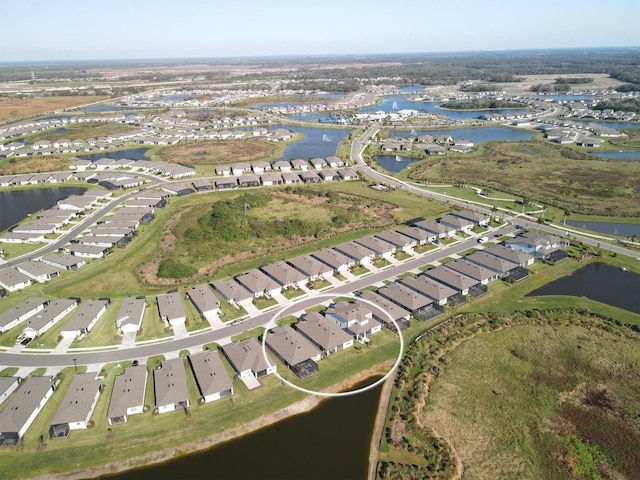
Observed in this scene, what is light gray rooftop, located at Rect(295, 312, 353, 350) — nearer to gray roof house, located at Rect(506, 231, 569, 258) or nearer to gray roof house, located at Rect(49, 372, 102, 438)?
gray roof house, located at Rect(49, 372, 102, 438)

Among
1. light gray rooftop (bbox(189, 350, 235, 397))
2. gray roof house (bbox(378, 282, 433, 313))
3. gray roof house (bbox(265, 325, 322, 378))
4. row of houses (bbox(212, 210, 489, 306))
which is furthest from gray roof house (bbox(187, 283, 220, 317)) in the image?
gray roof house (bbox(378, 282, 433, 313))

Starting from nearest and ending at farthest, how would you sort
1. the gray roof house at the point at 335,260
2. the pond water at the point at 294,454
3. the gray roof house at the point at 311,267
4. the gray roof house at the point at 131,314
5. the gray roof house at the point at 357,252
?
the pond water at the point at 294,454 < the gray roof house at the point at 131,314 < the gray roof house at the point at 311,267 < the gray roof house at the point at 335,260 < the gray roof house at the point at 357,252

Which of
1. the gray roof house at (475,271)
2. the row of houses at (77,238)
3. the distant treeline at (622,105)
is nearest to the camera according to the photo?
the gray roof house at (475,271)

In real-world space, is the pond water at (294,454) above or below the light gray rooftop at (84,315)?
below

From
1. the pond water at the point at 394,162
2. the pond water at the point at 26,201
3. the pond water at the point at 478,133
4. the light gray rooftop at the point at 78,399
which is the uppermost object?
the pond water at the point at 478,133

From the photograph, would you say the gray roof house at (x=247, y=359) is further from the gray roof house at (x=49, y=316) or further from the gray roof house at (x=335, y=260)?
the gray roof house at (x=49, y=316)

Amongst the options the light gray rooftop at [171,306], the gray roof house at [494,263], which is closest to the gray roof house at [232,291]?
the light gray rooftop at [171,306]

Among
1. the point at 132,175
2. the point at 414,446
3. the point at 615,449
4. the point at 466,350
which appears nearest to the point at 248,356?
the point at 414,446

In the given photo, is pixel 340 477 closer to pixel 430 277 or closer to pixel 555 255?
pixel 430 277
